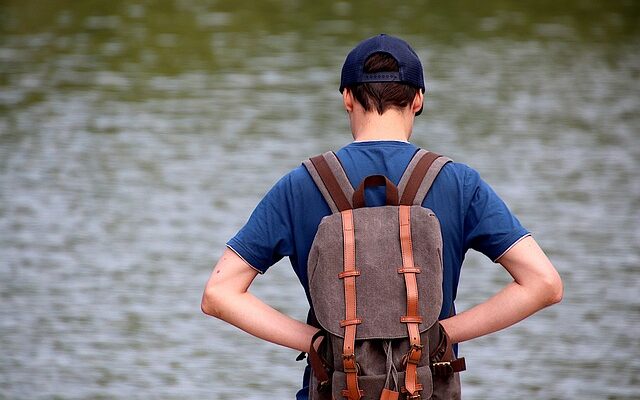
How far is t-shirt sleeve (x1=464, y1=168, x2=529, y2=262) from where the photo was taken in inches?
97.2

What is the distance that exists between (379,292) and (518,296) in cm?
32

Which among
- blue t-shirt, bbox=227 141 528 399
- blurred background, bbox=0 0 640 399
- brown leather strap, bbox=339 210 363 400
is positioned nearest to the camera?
brown leather strap, bbox=339 210 363 400

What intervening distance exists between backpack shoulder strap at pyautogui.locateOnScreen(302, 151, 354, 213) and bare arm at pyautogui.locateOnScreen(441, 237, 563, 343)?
34cm

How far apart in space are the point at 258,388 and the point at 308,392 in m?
4.51

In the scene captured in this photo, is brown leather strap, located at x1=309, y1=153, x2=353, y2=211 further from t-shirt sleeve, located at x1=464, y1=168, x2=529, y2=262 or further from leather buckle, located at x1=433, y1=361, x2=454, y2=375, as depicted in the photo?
leather buckle, located at x1=433, y1=361, x2=454, y2=375

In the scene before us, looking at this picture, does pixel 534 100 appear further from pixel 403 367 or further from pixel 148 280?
pixel 403 367

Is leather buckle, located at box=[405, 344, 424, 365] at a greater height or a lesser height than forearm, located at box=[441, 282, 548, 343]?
lesser

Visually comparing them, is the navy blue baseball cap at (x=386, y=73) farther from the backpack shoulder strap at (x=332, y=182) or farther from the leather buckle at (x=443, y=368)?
the leather buckle at (x=443, y=368)

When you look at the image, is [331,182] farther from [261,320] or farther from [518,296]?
[518,296]

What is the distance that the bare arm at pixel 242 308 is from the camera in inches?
99.6

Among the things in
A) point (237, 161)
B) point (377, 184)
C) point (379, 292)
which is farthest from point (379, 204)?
point (237, 161)

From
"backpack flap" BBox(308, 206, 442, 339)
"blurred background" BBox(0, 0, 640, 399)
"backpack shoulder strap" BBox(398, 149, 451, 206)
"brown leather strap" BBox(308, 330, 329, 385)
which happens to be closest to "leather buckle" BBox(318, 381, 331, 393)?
"brown leather strap" BBox(308, 330, 329, 385)

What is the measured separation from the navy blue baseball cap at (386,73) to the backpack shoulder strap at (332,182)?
0.59 ft

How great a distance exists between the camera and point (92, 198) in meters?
11.3
